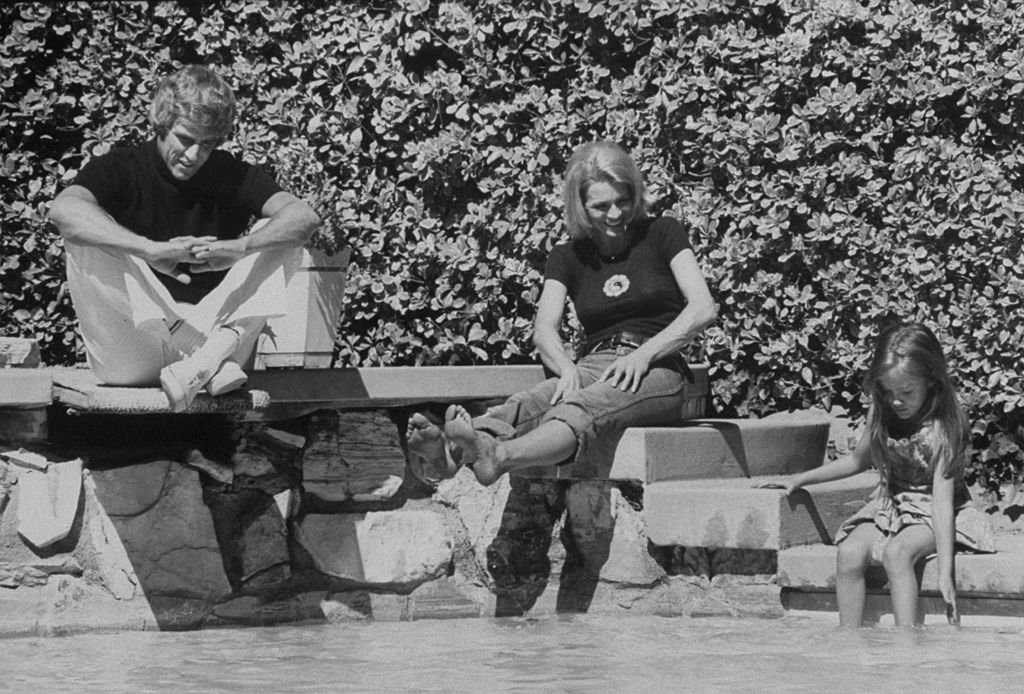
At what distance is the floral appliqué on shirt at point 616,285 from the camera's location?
18.3 feet

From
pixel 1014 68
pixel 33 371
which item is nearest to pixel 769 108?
pixel 1014 68

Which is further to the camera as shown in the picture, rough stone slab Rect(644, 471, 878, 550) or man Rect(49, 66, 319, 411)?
rough stone slab Rect(644, 471, 878, 550)

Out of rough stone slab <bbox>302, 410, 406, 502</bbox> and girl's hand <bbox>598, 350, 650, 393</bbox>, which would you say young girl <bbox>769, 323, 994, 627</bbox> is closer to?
girl's hand <bbox>598, 350, 650, 393</bbox>

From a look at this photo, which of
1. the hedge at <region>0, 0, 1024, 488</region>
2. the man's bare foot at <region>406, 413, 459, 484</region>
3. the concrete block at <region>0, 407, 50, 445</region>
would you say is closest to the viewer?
the man's bare foot at <region>406, 413, 459, 484</region>

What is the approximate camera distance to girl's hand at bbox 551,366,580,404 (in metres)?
5.39

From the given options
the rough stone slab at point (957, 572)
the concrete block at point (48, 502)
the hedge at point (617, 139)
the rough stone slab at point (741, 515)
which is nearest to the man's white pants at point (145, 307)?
the concrete block at point (48, 502)

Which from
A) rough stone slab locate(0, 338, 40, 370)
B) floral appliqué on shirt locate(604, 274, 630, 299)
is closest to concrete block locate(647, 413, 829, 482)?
floral appliqué on shirt locate(604, 274, 630, 299)

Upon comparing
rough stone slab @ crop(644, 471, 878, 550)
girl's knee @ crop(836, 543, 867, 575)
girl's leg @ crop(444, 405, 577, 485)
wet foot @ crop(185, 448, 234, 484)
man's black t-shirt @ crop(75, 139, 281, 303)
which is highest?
man's black t-shirt @ crop(75, 139, 281, 303)

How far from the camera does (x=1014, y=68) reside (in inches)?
228

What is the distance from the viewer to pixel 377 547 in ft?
17.9

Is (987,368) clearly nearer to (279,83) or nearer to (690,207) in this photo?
(690,207)

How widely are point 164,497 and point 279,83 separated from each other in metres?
2.30

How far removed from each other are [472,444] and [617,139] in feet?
6.35

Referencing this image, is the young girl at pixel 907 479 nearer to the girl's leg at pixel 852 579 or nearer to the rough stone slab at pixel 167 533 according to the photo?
the girl's leg at pixel 852 579
